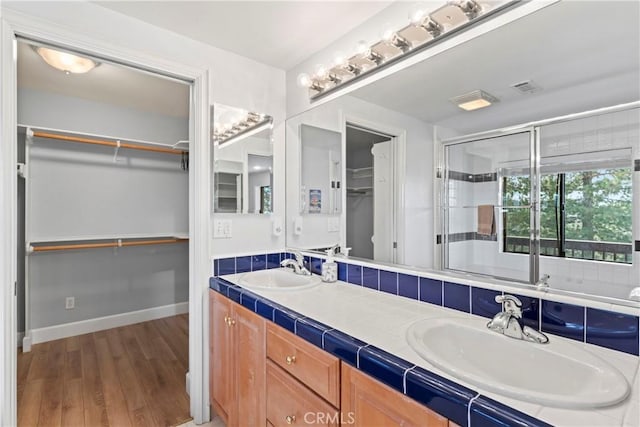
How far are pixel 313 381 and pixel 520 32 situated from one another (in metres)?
1.41

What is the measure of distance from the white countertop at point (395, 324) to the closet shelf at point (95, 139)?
1926mm

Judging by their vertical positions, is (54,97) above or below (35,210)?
above

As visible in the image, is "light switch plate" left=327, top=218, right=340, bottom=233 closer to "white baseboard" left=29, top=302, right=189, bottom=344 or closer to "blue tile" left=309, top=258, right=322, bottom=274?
"blue tile" left=309, top=258, right=322, bottom=274

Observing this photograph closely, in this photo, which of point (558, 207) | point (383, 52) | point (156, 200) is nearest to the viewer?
point (558, 207)

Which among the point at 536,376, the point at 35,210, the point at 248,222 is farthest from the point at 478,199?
the point at 35,210

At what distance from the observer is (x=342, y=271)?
5.93 ft

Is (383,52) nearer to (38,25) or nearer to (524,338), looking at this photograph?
(524,338)

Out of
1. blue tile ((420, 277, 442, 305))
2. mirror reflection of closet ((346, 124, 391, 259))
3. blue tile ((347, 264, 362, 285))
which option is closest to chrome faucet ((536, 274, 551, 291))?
blue tile ((420, 277, 442, 305))

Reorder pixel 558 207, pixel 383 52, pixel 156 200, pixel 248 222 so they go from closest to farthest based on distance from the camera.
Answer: pixel 558 207, pixel 383 52, pixel 248 222, pixel 156 200

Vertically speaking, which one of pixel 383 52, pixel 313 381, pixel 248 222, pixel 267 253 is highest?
pixel 383 52

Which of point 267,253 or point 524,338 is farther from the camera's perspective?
point 267,253

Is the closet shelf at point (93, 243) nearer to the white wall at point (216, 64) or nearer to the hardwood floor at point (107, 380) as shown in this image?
the hardwood floor at point (107, 380)

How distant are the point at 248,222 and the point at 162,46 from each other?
3.63 ft

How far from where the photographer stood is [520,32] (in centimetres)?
113
